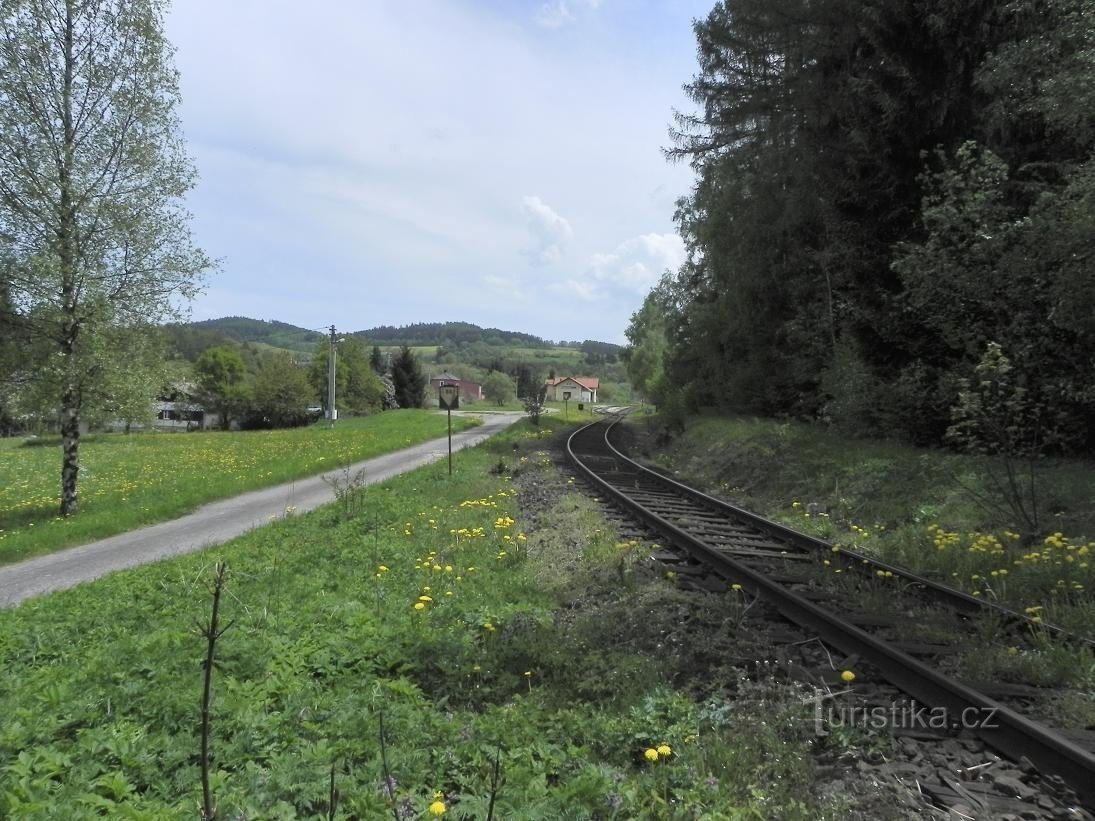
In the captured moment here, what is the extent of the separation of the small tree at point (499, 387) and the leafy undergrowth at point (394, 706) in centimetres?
11128

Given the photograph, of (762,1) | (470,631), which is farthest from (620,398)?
(470,631)

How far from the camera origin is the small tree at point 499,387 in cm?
11971

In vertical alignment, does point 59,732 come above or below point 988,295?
below

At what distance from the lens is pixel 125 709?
3752 millimetres

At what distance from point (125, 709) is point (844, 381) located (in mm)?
13750

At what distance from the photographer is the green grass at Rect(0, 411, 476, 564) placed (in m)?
10.7

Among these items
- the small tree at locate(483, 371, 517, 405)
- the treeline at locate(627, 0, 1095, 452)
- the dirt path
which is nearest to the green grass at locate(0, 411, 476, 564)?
the dirt path

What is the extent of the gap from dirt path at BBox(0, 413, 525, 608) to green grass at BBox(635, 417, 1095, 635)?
8397 mm

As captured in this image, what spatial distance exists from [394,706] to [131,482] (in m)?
15.4

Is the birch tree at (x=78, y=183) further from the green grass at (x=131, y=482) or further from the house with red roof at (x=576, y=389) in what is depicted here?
the house with red roof at (x=576, y=389)

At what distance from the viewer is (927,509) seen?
30.4 ft

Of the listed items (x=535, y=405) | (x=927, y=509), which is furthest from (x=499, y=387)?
(x=927, y=509)

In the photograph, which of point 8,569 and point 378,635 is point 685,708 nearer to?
point 378,635

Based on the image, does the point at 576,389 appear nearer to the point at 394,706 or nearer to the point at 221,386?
the point at 221,386
